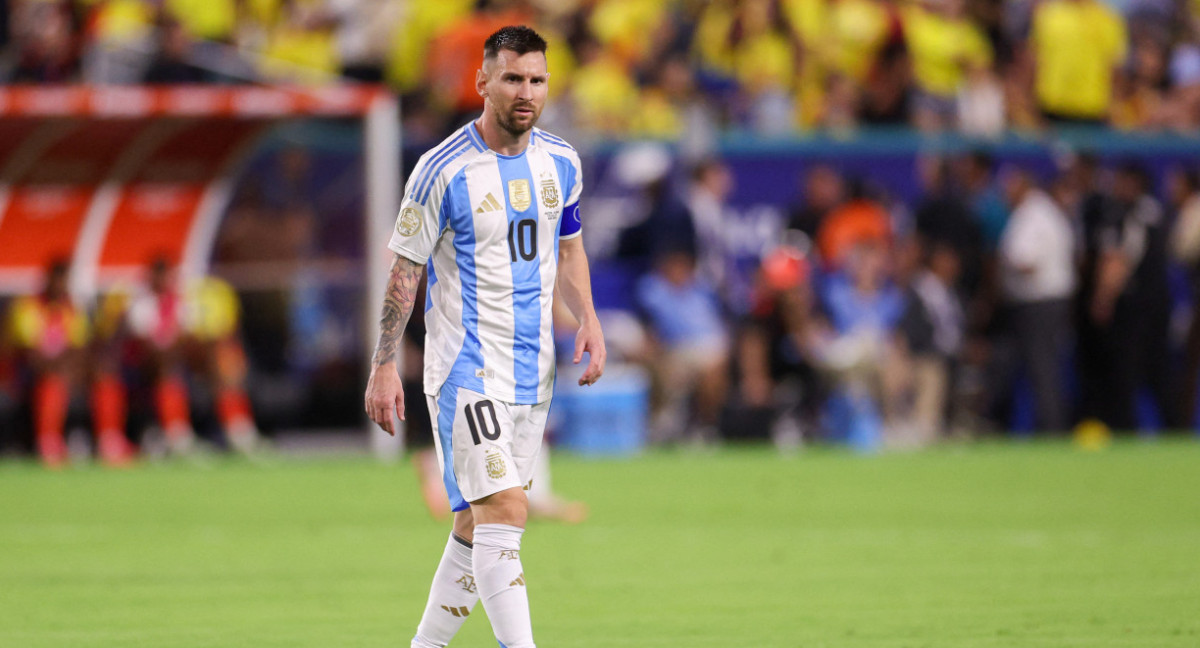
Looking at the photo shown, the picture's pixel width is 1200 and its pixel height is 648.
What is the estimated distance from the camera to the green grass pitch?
25.6 ft

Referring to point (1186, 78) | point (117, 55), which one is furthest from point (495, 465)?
point (1186, 78)

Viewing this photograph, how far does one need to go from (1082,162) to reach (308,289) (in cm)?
889

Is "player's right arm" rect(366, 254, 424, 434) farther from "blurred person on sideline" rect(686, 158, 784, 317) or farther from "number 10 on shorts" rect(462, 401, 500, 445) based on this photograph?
"blurred person on sideline" rect(686, 158, 784, 317)

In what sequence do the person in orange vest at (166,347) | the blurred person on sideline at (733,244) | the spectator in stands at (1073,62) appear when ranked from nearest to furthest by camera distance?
1. the person in orange vest at (166,347)
2. the blurred person on sideline at (733,244)
3. the spectator in stands at (1073,62)

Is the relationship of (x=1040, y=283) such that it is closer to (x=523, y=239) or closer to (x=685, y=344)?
(x=685, y=344)

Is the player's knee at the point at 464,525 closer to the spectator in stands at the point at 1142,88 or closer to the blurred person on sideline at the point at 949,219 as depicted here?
the blurred person on sideline at the point at 949,219

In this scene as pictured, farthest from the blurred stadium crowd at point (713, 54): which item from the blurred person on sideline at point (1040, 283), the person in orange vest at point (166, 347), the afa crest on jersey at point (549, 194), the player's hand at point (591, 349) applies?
the afa crest on jersey at point (549, 194)

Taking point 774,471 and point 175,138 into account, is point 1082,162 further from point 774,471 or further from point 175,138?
point 175,138

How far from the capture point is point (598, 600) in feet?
29.0

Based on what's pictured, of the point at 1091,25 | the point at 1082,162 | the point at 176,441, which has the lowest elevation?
the point at 176,441

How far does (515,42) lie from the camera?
6.02 metres

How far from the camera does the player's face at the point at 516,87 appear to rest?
600 cm

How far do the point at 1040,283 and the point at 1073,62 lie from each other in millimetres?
3260

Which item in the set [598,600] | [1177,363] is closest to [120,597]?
[598,600]
